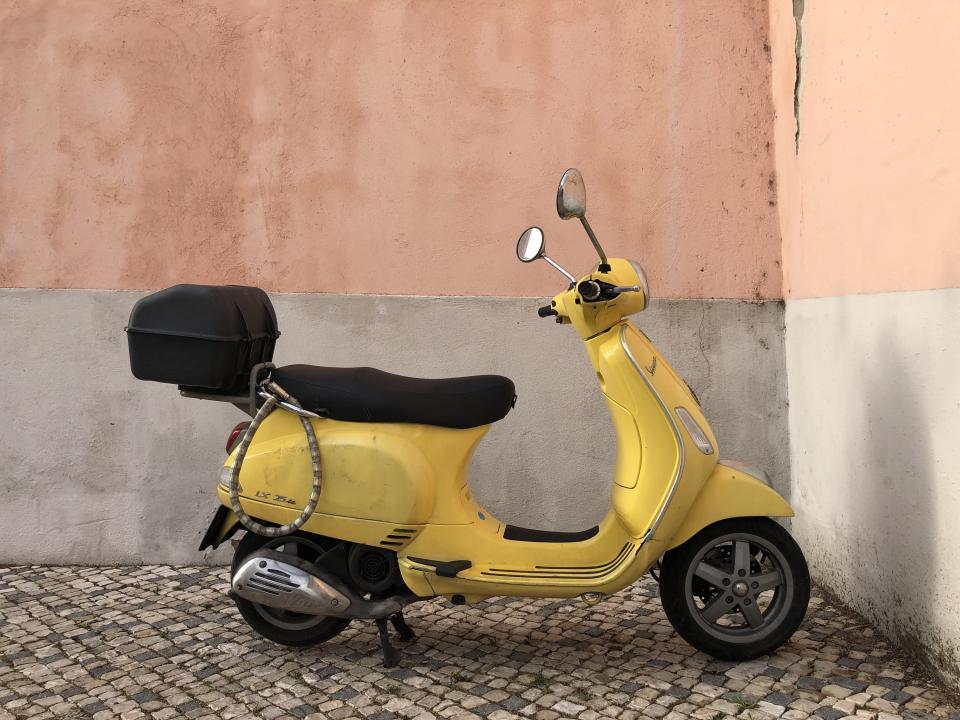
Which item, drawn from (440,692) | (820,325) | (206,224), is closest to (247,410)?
(440,692)

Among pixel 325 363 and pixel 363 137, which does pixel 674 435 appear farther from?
pixel 363 137

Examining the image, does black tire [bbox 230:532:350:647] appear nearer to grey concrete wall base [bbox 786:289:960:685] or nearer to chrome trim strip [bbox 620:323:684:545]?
chrome trim strip [bbox 620:323:684:545]

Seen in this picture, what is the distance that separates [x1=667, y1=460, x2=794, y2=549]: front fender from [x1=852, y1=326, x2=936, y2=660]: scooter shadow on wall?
1.49 feet

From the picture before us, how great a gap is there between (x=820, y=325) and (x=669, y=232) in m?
0.91

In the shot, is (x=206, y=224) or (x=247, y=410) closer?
(x=247, y=410)

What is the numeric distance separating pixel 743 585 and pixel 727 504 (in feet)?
0.95

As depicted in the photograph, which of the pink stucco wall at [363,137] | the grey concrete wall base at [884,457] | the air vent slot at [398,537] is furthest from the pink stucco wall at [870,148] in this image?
the air vent slot at [398,537]

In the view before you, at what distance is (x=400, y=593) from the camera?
329 centimetres

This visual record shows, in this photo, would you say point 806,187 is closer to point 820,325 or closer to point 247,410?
point 820,325

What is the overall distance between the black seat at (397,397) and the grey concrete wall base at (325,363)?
1355 mm

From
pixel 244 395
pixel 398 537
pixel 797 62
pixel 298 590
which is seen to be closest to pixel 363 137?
pixel 244 395

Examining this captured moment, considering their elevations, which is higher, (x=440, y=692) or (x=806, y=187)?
(x=806, y=187)

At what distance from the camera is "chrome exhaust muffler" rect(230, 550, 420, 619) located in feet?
10.4

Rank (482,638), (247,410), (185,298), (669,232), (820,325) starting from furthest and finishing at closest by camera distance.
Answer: (669,232) → (820,325) → (482,638) → (247,410) → (185,298)
